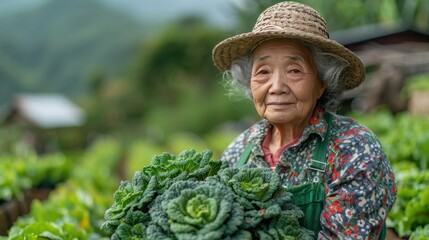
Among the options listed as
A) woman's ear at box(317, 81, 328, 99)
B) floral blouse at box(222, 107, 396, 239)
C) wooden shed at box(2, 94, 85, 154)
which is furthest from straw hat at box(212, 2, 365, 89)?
wooden shed at box(2, 94, 85, 154)

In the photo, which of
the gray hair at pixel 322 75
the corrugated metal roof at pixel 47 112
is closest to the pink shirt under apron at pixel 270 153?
the gray hair at pixel 322 75

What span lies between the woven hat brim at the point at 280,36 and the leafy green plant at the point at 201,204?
61 cm

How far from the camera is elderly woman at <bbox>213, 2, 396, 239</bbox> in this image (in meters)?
A: 2.50

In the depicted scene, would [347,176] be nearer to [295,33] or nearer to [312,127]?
[312,127]

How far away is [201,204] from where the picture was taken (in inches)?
89.8

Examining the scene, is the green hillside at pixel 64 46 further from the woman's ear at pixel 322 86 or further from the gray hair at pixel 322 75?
the woman's ear at pixel 322 86

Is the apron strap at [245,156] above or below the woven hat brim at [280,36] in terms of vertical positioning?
below

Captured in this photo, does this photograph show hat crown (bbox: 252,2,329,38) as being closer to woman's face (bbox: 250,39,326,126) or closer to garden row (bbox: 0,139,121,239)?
woman's face (bbox: 250,39,326,126)

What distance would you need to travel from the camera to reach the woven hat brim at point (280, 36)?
2.65m

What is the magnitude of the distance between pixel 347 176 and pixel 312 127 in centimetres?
36

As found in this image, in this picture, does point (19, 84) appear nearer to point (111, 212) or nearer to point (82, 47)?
point (82, 47)

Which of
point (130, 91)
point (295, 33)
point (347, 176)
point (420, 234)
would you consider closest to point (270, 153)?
point (347, 176)

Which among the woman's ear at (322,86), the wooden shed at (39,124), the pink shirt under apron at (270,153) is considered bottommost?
the pink shirt under apron at (270,153)

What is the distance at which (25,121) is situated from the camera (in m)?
32.6
